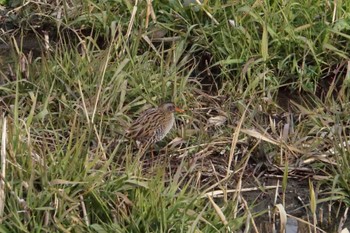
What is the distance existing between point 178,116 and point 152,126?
18.7 inches

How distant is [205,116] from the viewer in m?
6.18

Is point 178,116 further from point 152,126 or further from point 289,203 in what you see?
point 289,203

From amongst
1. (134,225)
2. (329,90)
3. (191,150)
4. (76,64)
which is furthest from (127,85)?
(134,225)

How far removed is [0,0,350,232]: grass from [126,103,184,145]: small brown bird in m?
0.09

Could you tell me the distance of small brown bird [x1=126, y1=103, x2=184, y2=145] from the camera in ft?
18.4

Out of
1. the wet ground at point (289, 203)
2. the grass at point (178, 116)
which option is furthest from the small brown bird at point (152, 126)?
the wet ground at point (289, 203)

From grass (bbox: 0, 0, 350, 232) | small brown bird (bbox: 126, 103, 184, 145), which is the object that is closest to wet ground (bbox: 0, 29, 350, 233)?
grass (bbox: 0, 0, 350, 232)

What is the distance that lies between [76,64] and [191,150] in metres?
0.98

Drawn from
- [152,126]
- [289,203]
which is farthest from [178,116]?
[289,203]

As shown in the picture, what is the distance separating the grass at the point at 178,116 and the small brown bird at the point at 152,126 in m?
0.09

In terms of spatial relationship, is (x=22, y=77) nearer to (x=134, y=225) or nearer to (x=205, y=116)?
(x=205, y=116)

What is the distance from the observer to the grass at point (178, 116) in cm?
480

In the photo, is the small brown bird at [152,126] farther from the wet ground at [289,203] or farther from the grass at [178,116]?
the wet ground at [289,203]

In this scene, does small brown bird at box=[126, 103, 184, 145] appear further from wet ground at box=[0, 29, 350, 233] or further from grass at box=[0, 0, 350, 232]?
wet ground at box=[0, 29, 350, 233]
